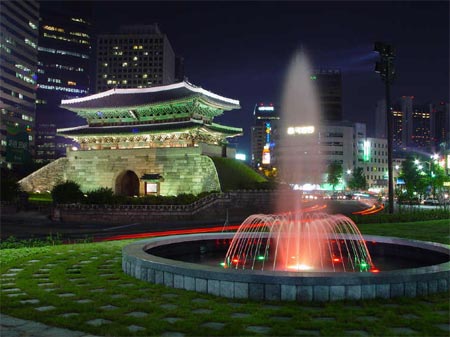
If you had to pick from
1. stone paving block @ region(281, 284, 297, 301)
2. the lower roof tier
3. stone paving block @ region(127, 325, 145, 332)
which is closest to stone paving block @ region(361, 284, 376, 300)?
stone paving block @ region(281, 284, 297, 301)

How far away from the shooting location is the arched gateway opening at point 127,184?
61391mm

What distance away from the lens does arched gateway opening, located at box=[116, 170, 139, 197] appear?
6139cm

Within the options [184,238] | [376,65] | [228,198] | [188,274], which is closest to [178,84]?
[228,198]

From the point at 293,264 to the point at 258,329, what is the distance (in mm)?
7658

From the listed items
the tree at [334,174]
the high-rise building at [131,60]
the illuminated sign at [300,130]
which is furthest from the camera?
the high-rise building at [131,60]

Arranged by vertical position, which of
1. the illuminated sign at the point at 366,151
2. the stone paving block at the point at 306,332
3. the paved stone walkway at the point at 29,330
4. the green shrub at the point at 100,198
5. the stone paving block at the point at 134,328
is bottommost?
the paved stone walkway at the point at 29,330

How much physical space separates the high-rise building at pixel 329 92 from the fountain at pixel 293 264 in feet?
430

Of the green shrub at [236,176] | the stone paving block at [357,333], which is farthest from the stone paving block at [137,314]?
the green shrub at [236,176]

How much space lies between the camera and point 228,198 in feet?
149

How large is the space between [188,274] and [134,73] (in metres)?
150

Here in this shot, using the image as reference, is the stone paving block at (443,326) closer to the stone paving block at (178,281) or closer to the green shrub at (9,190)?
the stone paving block at (178,281)

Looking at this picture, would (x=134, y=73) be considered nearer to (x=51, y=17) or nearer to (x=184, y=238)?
(x=51, y=17)

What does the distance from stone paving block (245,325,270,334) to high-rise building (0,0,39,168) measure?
3898 inches

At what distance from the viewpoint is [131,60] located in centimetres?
15225
